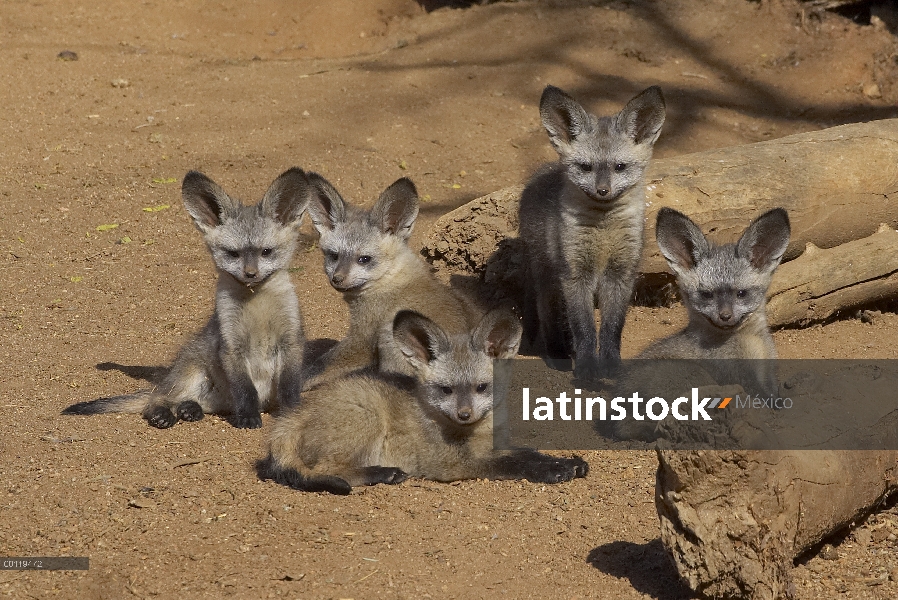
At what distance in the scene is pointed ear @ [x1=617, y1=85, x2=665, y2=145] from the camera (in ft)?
20.5

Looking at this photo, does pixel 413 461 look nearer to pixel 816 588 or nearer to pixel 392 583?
pixel 392 583

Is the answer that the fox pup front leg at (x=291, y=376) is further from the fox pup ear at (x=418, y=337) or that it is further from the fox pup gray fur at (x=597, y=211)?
the fox pup gray fur at (x=597, y=211)

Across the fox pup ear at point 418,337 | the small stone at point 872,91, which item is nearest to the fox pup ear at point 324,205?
the fox pup ear at point 418,337

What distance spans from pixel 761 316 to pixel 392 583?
2.50m

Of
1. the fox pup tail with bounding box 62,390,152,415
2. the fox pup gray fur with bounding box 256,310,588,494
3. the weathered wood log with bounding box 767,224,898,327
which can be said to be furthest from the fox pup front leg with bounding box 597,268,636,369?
the fox pup tail with bounding box 62,390,152,415

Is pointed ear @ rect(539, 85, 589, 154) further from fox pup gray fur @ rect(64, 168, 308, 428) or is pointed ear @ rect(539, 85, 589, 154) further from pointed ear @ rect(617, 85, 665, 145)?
fox pup gray fur @ rect(64, 168, 308, 428)

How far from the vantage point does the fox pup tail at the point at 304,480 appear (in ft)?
15.5

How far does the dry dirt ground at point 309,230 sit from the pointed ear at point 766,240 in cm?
119

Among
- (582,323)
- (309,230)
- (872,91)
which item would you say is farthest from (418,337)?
(872,91)

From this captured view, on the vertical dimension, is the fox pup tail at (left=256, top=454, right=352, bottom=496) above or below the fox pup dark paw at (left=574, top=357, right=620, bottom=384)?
below

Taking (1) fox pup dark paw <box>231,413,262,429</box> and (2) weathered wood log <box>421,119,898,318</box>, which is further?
(2) weathered wood log <box>421,119,898,318</box>

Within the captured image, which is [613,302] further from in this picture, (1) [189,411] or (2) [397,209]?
(1) [189,411]

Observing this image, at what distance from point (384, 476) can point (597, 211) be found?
249 cm

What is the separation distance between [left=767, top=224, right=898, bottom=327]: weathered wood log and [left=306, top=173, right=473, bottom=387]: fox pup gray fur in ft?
7.41
